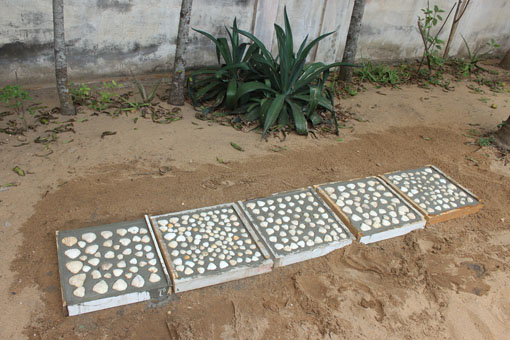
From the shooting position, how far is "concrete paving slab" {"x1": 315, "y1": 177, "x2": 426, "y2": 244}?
222cm

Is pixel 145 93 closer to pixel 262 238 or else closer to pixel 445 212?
pixel 262 238

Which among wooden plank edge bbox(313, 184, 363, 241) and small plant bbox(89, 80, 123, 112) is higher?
small plant bbox(89, 80, 123, 112)

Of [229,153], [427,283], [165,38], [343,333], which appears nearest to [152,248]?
[343,333]

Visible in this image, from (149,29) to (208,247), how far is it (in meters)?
2.28

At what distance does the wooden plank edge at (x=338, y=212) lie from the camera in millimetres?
2179

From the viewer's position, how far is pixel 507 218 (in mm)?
2555

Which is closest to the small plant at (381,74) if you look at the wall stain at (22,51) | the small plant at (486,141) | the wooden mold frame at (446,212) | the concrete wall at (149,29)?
the concrete wall at (149,29)

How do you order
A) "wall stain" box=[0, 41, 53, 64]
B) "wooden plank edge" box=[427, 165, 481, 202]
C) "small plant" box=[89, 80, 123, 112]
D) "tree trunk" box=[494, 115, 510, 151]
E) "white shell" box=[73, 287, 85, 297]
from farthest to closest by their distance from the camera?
"tree trunk" box=[494, 115, 510, 151] < "small plant" box=[89, 80, 123, 112] < "wall stain" box=[0, 41, 53, 64] < "wooden plank edge" box=[427, 165, 481, 202] < "white shell" box=[73, 287, 85, 297]

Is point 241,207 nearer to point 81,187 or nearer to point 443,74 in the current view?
point 81,187

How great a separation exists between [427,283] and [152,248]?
1.32 metres

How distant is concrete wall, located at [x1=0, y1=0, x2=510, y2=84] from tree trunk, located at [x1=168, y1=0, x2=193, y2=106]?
433 millimetres

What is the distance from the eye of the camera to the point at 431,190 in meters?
2.63

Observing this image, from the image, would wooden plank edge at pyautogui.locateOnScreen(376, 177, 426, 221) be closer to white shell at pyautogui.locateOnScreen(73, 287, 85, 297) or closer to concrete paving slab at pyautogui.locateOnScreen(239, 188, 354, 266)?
concrete paving slab at pyautogui.locateOnScreen(239, 188, 354, 266)

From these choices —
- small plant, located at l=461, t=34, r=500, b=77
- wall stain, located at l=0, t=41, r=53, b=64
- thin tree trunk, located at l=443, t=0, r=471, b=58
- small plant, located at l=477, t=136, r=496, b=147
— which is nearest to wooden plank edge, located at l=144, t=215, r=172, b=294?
wall stain, located at l=0, t=41, r=53, b=64
